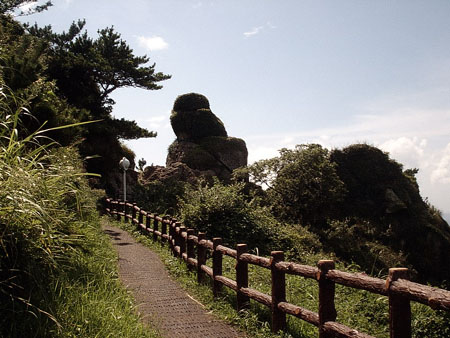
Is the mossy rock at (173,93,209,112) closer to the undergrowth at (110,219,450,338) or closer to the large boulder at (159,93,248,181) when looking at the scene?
the large boulder at (159,93,248,181)

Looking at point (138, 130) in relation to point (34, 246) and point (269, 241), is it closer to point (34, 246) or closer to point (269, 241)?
point (269, 241)

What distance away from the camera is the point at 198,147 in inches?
1209

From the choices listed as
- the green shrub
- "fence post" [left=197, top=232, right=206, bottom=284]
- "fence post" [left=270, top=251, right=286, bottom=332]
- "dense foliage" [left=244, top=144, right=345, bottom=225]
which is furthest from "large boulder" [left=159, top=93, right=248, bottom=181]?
"fence post" [left=270, top=251, right=286, bottom=332]

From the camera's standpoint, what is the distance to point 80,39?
27016 mm

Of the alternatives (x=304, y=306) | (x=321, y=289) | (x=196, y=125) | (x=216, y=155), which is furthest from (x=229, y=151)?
(x=321, y=289)

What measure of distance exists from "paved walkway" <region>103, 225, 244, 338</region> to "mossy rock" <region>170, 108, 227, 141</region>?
843 inches

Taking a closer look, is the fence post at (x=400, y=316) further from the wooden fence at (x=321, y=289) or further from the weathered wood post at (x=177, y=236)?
the weathered wood post at (x=177, y=236)

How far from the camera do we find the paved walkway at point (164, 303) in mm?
6027

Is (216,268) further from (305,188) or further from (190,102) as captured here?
(190,102)

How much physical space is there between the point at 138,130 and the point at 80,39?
6862 millimetres

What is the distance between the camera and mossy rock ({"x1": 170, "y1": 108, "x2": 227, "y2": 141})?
3219 centimetres

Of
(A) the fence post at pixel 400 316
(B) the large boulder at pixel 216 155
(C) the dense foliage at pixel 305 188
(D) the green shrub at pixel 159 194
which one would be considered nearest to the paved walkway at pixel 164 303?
(A) the fence post at pixel 400 316

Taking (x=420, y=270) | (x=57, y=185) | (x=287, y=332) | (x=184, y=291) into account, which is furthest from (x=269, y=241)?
(x=420, y=270)

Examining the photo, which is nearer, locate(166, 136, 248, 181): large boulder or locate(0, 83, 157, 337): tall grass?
locate(0, 83, 157, 337): tall grass
